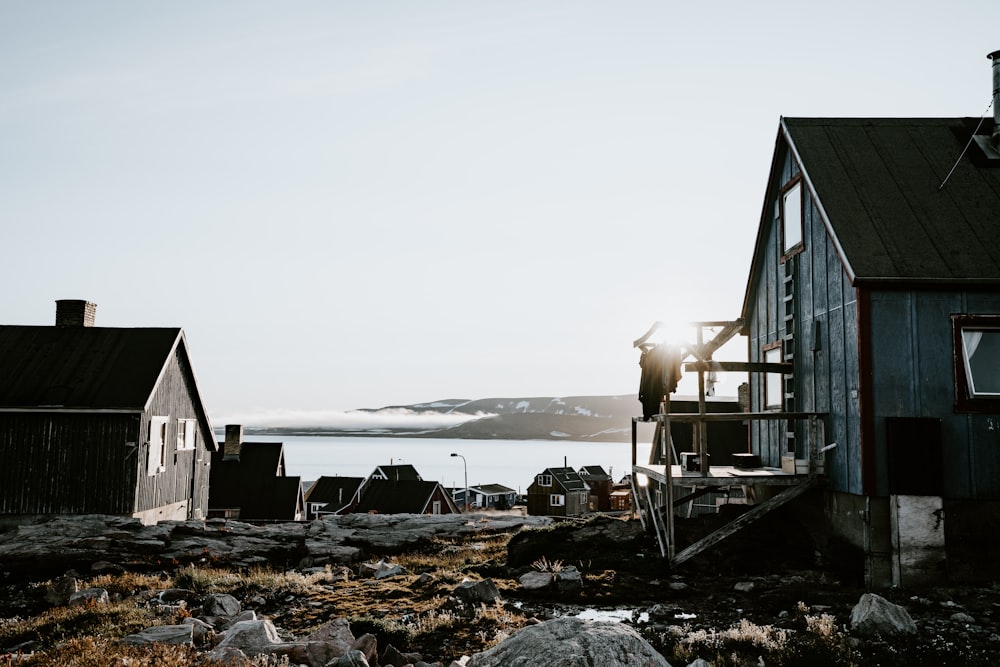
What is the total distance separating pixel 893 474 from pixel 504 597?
6984 mm

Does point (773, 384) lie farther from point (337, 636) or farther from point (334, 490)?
point (334, 490)

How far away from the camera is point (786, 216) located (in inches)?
720

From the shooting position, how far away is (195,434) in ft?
100

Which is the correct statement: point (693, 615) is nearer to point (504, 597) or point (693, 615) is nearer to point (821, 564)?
point (504, 597)

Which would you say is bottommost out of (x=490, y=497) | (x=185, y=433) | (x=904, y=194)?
(x=490, y=497)

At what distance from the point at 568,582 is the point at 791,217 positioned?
9.98m

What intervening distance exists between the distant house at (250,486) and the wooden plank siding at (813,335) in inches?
1320

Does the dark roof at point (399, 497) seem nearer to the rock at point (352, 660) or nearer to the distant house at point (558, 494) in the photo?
the distant house at point (558, 494)

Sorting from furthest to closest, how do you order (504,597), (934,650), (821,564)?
1. (821,564)
2. (504,597)
3. (934,650)

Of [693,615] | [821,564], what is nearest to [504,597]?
[693,615]

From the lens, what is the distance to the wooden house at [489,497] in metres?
99.2

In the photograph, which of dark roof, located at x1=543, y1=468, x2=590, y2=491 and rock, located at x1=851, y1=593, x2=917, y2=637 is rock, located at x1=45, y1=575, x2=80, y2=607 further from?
dark roof, located at x1=543, y1=468, x2=590, y2=491

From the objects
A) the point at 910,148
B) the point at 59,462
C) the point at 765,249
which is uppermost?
the point at 910,148

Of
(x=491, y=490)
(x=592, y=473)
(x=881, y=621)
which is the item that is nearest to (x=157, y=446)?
(x=881, y=621)
